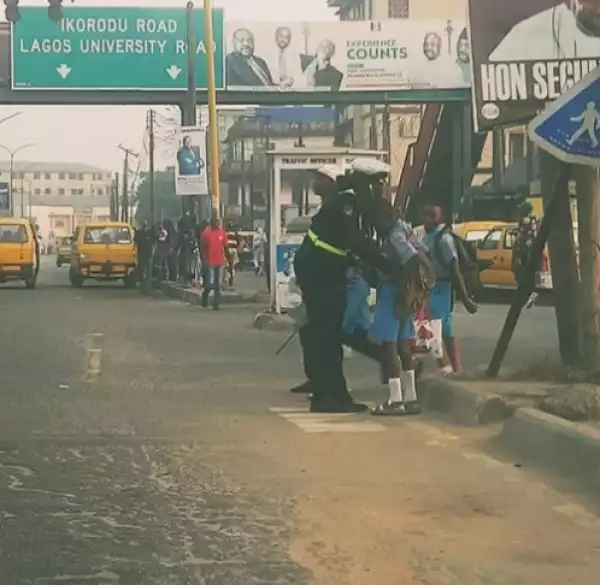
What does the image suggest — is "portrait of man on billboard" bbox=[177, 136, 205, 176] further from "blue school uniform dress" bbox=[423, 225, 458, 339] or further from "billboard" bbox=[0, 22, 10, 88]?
"blue school uniform dress" bbox=[423, 225, 458, 339]

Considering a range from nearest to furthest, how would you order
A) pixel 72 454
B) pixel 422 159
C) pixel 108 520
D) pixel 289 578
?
pixel 289 578, pixel 108 520, pixel 72 454, pixel 422 159

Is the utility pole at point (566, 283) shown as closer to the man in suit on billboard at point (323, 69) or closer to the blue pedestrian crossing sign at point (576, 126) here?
the blue pedestrian crossing sign at point (576, 126)

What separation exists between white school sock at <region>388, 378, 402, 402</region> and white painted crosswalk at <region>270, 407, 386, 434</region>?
0.25m

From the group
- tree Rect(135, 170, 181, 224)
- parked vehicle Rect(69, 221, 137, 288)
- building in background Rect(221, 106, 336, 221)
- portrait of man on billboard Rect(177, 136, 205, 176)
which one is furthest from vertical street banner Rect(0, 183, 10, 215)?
portrait of man on billboard Rect(177, 136, 205, 176)

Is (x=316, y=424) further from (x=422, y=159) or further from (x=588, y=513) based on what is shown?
(x=422, y=159)

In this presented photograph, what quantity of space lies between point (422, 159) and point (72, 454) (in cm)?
2942

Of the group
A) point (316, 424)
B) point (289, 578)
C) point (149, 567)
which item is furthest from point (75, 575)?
point (316, 424)

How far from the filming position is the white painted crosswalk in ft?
32.6

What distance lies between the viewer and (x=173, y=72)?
3609 centimetres

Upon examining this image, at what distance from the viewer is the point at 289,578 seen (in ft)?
18.8

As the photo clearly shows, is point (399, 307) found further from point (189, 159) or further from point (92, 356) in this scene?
point (189, 159)

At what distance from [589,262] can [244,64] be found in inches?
1009

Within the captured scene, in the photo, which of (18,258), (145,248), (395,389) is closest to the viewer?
(395,389)

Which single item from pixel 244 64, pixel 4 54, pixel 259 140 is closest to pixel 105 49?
pixel 4 54
